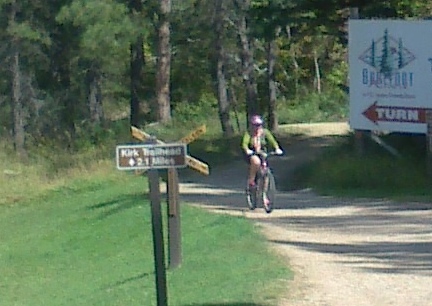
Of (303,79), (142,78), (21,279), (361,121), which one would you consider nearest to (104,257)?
(21,279)

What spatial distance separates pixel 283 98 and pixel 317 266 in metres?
44.4

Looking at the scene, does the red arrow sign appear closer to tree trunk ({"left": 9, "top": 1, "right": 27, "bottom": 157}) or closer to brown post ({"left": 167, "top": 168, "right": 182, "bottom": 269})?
brown post ({"left": 167, "top": 168, "right": 182, "bottom": 269})

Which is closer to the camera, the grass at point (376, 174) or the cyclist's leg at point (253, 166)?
the cyclist's leg at point (253, 166)

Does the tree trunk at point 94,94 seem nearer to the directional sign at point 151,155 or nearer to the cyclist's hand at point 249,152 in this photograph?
the cyclist's hand at point 249,152

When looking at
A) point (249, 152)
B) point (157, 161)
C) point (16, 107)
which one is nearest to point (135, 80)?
point (16, 107)

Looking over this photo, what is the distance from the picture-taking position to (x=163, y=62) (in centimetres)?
3950

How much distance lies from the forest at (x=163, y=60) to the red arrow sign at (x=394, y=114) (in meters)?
2.30

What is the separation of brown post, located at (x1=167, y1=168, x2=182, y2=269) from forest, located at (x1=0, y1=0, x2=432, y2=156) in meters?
11.1

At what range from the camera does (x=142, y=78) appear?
174 ft

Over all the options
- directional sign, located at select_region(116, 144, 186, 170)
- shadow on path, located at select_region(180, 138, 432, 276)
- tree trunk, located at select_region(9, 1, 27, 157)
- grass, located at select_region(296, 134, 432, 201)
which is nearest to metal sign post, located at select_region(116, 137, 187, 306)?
directional sign, located at select_region(116, 144, 186, 170)

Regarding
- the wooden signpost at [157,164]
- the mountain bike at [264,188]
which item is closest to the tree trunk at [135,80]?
the mountain bike at [264,188]

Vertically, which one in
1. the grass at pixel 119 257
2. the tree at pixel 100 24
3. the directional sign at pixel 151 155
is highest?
the tree at pixel 100 24

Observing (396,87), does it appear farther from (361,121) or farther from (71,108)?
(71,108)

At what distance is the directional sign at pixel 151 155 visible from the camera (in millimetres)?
10094
